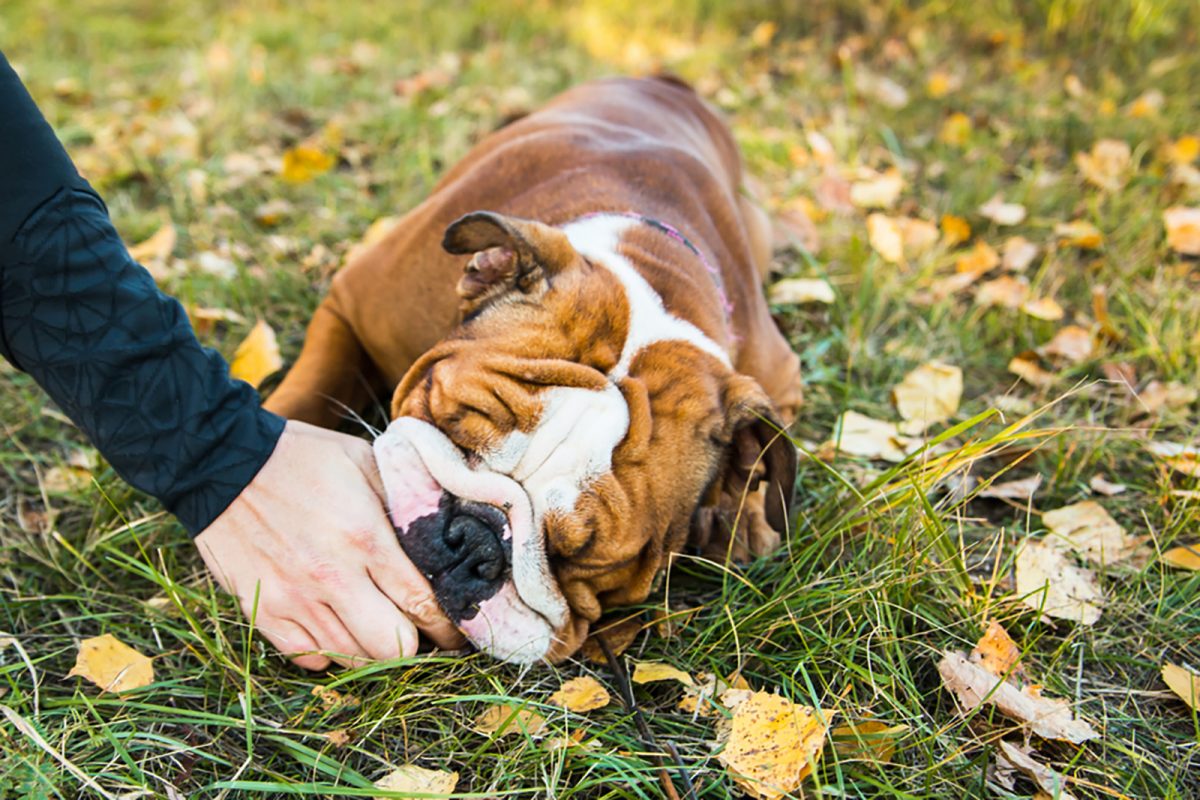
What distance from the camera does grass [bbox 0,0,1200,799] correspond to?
7.29 feet

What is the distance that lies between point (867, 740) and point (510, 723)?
0.81 metres

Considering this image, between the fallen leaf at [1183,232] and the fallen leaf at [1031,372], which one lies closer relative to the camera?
the fallen leaf at [1031,372]

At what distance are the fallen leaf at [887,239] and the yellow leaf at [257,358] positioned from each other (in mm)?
2679

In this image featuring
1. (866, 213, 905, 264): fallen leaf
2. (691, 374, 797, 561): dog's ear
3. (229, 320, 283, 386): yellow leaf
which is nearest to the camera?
(691, 374, 797, 561): dog's ear

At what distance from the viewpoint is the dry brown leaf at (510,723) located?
2.23 meters

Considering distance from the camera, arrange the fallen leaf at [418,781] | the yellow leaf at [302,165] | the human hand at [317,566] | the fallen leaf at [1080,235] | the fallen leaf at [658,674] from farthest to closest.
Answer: the yellow leaf at [302,165] < the fallen leaf at [1080,235] < the fallen leaf at [658,674] < the human hand at [317,566] < the fallen leaf at [418,781]

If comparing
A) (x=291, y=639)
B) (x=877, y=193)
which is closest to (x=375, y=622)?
(x=291, y=639)

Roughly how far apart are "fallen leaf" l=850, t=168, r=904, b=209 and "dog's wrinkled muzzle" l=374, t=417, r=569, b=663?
11.3ft

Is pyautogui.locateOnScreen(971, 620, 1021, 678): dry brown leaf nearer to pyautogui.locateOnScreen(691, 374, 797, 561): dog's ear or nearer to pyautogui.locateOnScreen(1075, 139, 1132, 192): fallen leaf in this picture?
pyautogui.locateOnScreen(691, 374, 797, 561): dog's ear

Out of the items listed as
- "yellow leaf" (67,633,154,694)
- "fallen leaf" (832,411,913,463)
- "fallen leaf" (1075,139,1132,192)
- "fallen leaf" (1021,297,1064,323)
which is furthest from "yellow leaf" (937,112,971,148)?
"yellow leaf" (67,633,154,694)

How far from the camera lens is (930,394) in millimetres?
3670

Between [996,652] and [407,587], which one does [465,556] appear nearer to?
[407,587]

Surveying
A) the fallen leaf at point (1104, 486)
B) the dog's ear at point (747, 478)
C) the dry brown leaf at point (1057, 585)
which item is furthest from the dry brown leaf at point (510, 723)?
the fallen leaf at point (1104, 486)

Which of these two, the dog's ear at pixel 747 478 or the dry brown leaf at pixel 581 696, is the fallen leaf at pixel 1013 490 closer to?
the dog's ear at pixel 747 478
